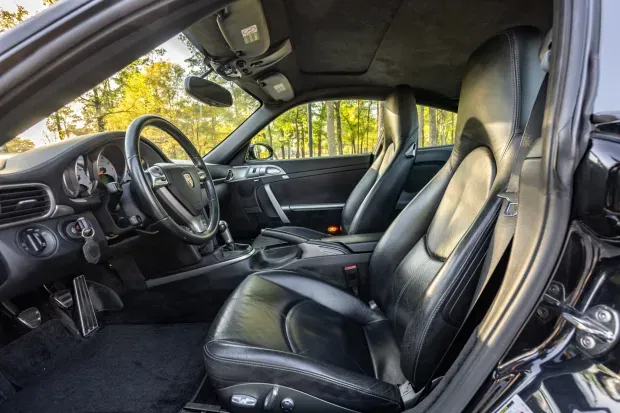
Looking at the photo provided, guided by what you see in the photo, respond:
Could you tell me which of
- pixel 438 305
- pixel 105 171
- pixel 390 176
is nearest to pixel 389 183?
pixel 390 176

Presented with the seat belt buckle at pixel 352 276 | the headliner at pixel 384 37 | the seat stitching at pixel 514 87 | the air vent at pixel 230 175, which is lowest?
the seat belt buckle at pixel 352 276

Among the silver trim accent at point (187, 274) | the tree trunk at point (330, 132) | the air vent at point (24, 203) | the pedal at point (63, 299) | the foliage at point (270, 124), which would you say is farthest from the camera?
the tree trunk at point (330, 132)

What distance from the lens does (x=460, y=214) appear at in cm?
105

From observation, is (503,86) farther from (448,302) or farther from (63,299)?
(63,299)

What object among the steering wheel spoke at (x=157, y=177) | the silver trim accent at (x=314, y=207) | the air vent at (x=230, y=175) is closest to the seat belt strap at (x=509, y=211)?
the steering wheel spoke at (x=157, y=177)

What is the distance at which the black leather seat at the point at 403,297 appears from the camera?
826mm

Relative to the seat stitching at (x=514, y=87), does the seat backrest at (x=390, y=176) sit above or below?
below

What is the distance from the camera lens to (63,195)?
131 centimetres

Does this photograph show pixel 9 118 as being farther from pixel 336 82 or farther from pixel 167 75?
pixel 336 82

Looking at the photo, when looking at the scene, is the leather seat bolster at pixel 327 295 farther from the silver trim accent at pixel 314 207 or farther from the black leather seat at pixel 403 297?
the silver trim accent at pixel 314 207

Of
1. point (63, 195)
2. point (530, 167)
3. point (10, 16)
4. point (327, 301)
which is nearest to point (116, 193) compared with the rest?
point (63, 195)

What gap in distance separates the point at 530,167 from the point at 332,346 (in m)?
0.77

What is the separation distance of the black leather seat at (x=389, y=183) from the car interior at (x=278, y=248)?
13 millimetres

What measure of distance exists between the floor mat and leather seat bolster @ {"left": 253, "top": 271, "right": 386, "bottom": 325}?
1.83ft
